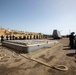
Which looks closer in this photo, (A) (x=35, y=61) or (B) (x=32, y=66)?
(B) (x=32, y=66)

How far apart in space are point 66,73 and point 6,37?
904 inches

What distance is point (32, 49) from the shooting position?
10945mm

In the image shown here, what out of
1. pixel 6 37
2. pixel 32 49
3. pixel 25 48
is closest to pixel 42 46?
pixel 32 49

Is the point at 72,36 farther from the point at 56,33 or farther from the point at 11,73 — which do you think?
the point at 56,33

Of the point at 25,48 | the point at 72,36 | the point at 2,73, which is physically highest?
the point at 72,36

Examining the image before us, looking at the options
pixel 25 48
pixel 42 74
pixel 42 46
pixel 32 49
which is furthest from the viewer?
pixel 42 46

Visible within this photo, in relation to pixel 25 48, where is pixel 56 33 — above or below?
above

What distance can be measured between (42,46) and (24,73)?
8.95 meters

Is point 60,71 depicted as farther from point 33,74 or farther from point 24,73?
point 24,73

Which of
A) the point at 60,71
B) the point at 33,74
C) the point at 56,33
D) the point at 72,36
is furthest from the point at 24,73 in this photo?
the point at 56,33

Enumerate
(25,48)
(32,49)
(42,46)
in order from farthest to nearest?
(42,46)
(32,49)
(25,48)

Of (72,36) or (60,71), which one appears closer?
(60,71)

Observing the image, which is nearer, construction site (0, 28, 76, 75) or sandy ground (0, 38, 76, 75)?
sandy ground (0, 38, 76, 75)

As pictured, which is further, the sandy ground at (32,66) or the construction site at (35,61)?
the construction site at (35,61)
